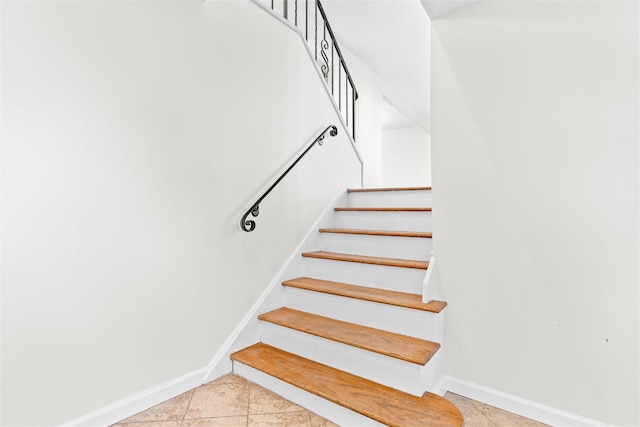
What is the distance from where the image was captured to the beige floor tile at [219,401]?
5.21 ft

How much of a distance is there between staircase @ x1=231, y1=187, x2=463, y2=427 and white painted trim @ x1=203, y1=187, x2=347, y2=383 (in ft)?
0.19

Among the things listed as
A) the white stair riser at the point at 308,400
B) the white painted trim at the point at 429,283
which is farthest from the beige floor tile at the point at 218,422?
the white painted trim at the point at 429,283

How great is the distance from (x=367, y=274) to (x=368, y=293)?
0.68 feet

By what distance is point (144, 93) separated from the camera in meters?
1.63

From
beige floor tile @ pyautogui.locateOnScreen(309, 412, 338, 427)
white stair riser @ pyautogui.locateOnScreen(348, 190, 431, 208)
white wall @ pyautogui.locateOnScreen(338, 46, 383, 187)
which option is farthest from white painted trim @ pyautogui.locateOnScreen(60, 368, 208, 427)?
white wall @ pyautogui.locateOnScreen(338, 46, 383, 187)

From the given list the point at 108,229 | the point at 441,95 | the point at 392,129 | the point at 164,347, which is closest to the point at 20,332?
the point at 108,229

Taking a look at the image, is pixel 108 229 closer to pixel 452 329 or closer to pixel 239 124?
pixel 239 124

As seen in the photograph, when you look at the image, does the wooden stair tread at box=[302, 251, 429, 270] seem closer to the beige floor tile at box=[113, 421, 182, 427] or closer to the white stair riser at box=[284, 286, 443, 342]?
the white stair riser at box=[284, 286, 443, 342]

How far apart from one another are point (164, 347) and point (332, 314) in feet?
3.14

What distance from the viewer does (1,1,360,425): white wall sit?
1295mm

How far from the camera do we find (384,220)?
2664 millimetres

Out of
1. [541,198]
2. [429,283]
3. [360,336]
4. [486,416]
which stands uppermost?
[541,198]

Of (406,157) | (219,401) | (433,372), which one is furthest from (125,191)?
(406,157)

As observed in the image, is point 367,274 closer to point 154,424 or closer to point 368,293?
point 368,293
